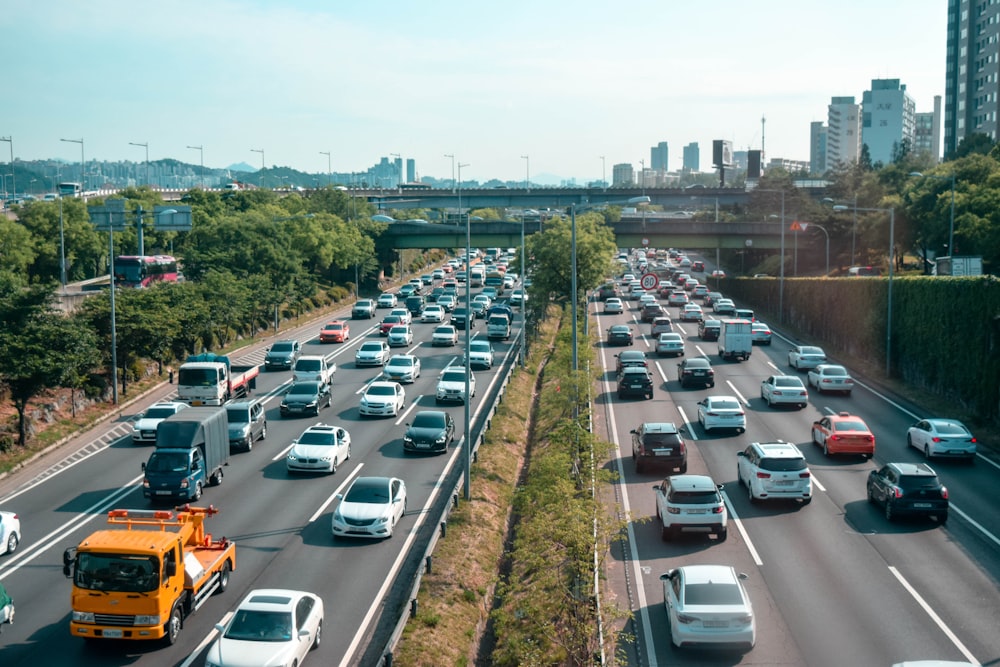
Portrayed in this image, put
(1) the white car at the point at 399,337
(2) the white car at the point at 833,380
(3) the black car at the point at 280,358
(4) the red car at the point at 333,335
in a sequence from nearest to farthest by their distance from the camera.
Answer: (2) the white car at the point at 833,380, (3) the black car at the point at 280,358, (1) the white car at the point at 399,337, (4) the red car at the point at 333,335

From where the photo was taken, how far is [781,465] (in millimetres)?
29844

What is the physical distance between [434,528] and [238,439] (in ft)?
40.4

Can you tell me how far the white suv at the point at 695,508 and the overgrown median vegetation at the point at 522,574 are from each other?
1.87m

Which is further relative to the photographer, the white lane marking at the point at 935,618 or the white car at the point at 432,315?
the white car at the point at 432,315

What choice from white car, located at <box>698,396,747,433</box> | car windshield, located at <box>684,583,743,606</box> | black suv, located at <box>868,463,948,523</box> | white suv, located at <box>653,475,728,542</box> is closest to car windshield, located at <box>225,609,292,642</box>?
car windshield, located at <box>684,583,743,606</box>

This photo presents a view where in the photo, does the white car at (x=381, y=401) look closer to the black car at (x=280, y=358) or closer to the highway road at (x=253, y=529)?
the highway road at (x=253, y=529)

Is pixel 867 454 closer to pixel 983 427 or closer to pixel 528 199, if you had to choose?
pixel 983 427

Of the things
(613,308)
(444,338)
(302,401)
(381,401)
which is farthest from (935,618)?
(613,308)

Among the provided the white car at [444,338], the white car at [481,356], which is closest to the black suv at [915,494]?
the white car at [481,356]

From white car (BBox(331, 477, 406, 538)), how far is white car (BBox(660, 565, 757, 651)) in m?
10.1

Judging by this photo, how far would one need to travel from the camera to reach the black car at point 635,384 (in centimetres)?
4775

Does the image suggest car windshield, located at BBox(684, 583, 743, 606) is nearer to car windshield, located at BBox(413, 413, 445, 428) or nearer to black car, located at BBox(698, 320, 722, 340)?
car windshield, located at BBox(413, 413, 445, 428)

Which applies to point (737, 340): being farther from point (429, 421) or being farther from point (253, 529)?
point (253, 529)

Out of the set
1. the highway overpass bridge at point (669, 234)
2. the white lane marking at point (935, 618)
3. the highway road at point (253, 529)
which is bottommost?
the highway road at point (253, 529)
